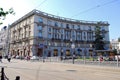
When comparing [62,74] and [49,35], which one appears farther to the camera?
[49,35]

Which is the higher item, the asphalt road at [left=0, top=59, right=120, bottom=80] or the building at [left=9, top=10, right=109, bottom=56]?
the building at [left=9, top=10, right=109, bottom=56]

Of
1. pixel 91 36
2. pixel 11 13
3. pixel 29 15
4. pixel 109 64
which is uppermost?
pixel 29 15

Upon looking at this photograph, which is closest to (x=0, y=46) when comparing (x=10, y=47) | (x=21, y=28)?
(x=10, y=47)

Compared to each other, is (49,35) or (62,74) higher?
(49,35)

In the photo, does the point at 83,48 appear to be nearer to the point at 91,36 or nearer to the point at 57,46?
the point at 91,36

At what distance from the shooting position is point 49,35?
77188mm

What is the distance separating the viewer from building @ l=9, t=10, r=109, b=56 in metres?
71.6

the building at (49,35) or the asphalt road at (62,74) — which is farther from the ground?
the building at (49,35)

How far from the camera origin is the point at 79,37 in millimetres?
88375

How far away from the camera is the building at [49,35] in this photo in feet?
235

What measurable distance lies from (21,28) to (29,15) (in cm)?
1090

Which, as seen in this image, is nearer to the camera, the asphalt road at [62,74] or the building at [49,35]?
the asphalt road at [62,74]

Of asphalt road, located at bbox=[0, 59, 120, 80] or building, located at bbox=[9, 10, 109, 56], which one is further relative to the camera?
building, located at bbox=[9, 10, 109, 56]

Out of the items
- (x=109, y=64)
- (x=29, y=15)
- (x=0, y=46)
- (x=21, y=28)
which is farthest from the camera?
(x=0, y=46)
